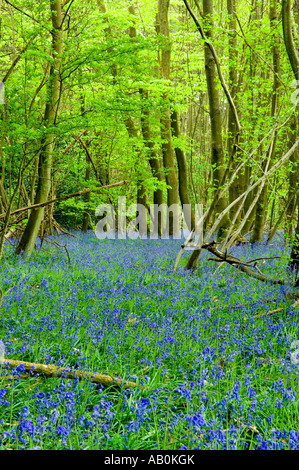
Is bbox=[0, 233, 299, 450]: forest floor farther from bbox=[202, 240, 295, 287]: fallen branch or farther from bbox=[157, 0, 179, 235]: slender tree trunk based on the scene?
bbox=[157, 0, 179, 235]: slender tree trunk

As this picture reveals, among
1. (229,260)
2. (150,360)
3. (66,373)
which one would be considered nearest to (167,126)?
(229,260)

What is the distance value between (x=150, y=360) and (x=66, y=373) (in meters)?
0.84

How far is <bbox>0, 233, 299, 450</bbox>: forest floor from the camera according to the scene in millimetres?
2246

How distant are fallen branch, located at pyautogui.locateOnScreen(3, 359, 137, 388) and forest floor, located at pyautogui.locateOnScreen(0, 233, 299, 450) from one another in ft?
0.18

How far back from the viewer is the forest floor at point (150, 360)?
2246 millimetres

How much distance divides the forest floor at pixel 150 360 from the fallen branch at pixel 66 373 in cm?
5

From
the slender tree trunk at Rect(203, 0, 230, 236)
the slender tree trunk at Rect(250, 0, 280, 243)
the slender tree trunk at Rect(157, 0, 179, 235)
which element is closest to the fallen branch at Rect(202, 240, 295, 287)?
the slender tree trunk at Rect(203, 0, 230, 236)

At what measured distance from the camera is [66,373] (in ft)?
9.22

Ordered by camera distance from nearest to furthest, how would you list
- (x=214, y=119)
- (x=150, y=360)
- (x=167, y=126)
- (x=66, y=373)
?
1. (x=66, y=373)
2. (x=150, y=360)
3. (x=214, y=119)
4. (x=167, y=126)

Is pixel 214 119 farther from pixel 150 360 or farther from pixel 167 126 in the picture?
pixel 150 360
